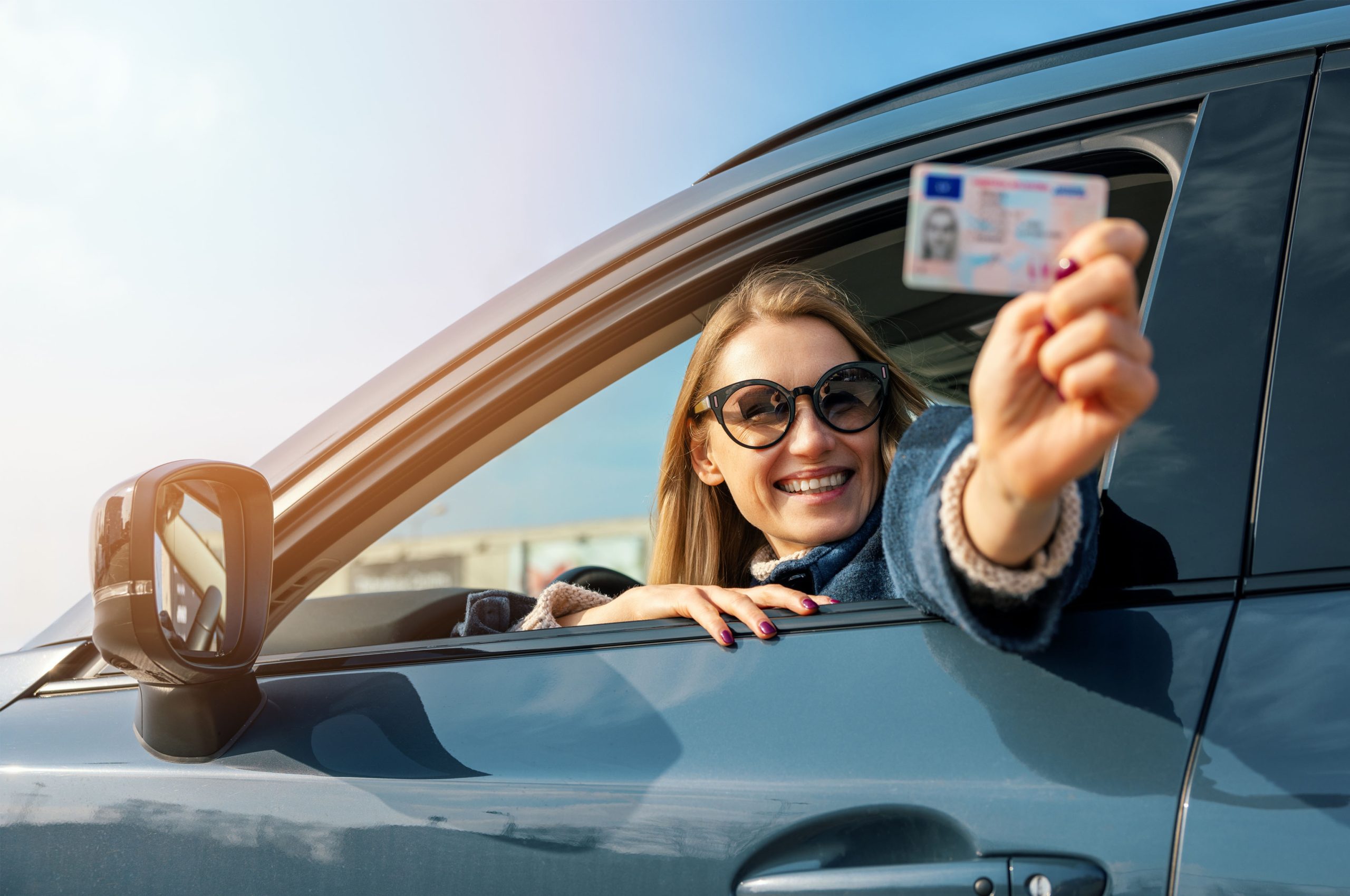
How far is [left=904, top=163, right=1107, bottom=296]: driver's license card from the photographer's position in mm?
770

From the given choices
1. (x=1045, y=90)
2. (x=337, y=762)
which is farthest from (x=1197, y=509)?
(x=337, y=762)

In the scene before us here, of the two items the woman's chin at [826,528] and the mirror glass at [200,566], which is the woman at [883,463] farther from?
the mirror glass at [200,566]

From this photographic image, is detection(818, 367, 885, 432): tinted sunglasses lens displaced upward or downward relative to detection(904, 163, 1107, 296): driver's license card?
upward

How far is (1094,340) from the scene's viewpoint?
74 centimetres

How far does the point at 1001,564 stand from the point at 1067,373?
0.75ft

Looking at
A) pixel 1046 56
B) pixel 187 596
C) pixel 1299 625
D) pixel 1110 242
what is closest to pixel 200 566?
pixel 187 596

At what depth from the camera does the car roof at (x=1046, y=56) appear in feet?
4.12

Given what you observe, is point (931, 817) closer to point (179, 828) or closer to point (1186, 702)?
point (1186, 702)

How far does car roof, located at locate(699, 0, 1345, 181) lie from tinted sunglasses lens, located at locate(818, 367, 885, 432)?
0.35 metres

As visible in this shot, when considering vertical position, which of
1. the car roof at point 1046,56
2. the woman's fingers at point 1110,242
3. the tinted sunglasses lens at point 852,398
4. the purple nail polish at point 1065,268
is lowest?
the purple nail polish at point 1065,268

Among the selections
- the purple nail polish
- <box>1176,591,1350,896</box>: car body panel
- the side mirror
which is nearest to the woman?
the purple nail polish

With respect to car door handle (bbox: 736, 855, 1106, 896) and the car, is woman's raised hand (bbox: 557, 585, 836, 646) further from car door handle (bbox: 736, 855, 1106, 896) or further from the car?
car door handle (bbox: 736, 855, 1106, 896)

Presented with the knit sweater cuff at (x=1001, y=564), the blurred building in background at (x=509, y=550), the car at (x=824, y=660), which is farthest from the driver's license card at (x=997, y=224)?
the blurred building in background at (x=509, y=550)

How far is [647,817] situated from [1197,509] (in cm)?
61
